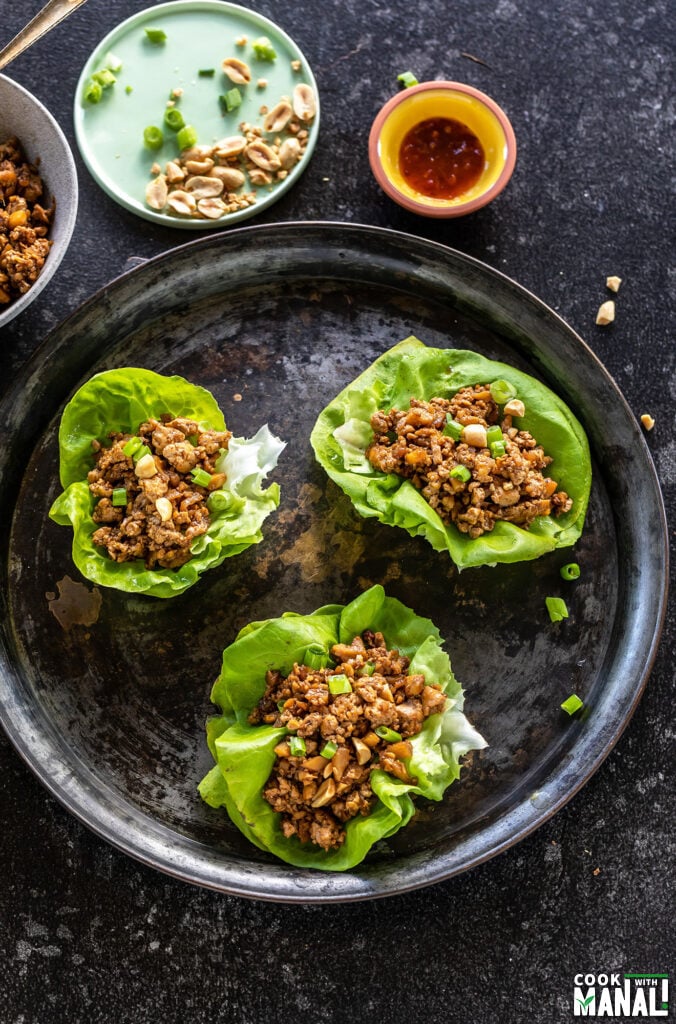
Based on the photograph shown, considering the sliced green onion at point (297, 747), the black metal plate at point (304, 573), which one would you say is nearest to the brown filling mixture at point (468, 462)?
the black metal plate at point (304, 573)

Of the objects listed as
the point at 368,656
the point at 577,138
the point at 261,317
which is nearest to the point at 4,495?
the point at 261,317

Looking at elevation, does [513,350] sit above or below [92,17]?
below

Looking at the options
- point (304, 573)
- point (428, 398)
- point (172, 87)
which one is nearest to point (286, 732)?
point (304, 573)

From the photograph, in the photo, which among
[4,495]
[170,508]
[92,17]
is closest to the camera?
[170,508]

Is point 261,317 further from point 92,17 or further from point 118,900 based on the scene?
point 118,900

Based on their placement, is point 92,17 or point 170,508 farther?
point 92,17

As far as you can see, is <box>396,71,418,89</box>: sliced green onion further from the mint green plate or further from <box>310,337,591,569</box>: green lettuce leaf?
<box>310,337,591,569</box>: green lettuce leaf

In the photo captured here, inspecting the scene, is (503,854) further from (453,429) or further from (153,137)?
(153,137)
